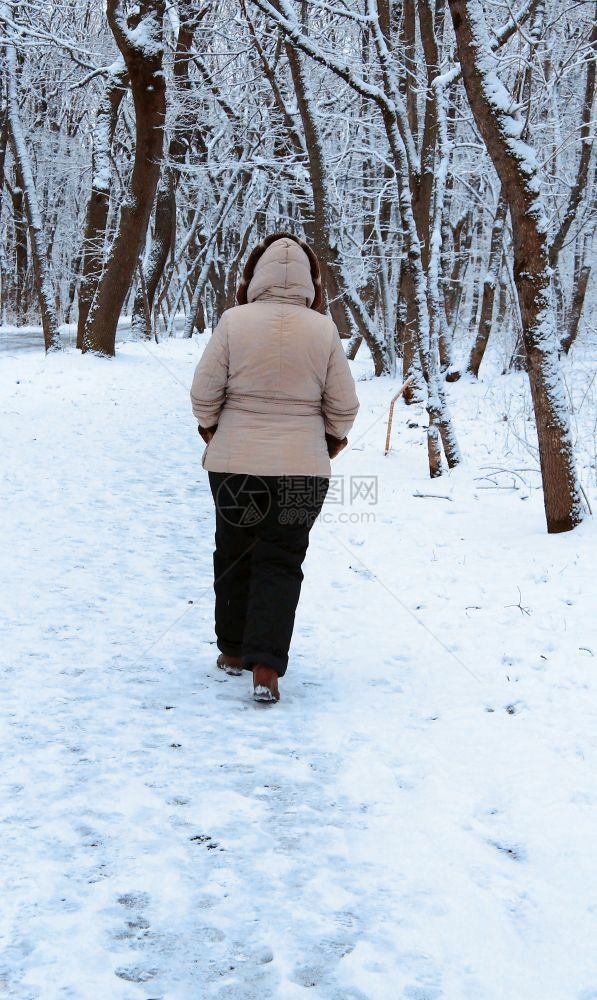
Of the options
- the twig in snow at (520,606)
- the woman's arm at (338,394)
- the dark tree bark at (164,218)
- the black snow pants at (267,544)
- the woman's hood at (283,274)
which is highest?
the dark tree bark at (164,218)

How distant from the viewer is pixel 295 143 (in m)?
16.8

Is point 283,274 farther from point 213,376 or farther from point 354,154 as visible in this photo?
point 354,154

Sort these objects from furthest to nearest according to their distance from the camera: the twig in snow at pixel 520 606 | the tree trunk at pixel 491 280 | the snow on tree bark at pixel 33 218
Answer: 1. the tree trunk at pixel 491 280
2. the snow on tree bark at pixel 33 218
3. the twig in snow at pixel 520 606

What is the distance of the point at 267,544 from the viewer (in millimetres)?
4031

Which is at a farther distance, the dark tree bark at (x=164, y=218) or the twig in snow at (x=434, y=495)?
the dark tree bark at (x=164, y=218)

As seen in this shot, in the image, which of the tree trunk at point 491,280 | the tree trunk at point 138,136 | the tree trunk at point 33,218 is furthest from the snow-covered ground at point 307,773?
the tree trunk at point 491,280

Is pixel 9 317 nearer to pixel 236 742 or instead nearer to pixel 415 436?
pixel 415 436

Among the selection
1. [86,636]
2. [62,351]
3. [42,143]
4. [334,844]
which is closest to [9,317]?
[42,143]

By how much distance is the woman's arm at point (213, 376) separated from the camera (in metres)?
3.93

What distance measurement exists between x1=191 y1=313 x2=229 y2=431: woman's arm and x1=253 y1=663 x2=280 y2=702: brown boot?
130 centimetres

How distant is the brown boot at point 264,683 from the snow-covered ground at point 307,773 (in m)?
0.09

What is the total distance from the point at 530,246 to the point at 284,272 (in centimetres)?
317

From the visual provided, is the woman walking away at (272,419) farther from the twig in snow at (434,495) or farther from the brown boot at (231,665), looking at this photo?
the twig in snow at (434,495)

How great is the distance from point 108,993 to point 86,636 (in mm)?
2518
